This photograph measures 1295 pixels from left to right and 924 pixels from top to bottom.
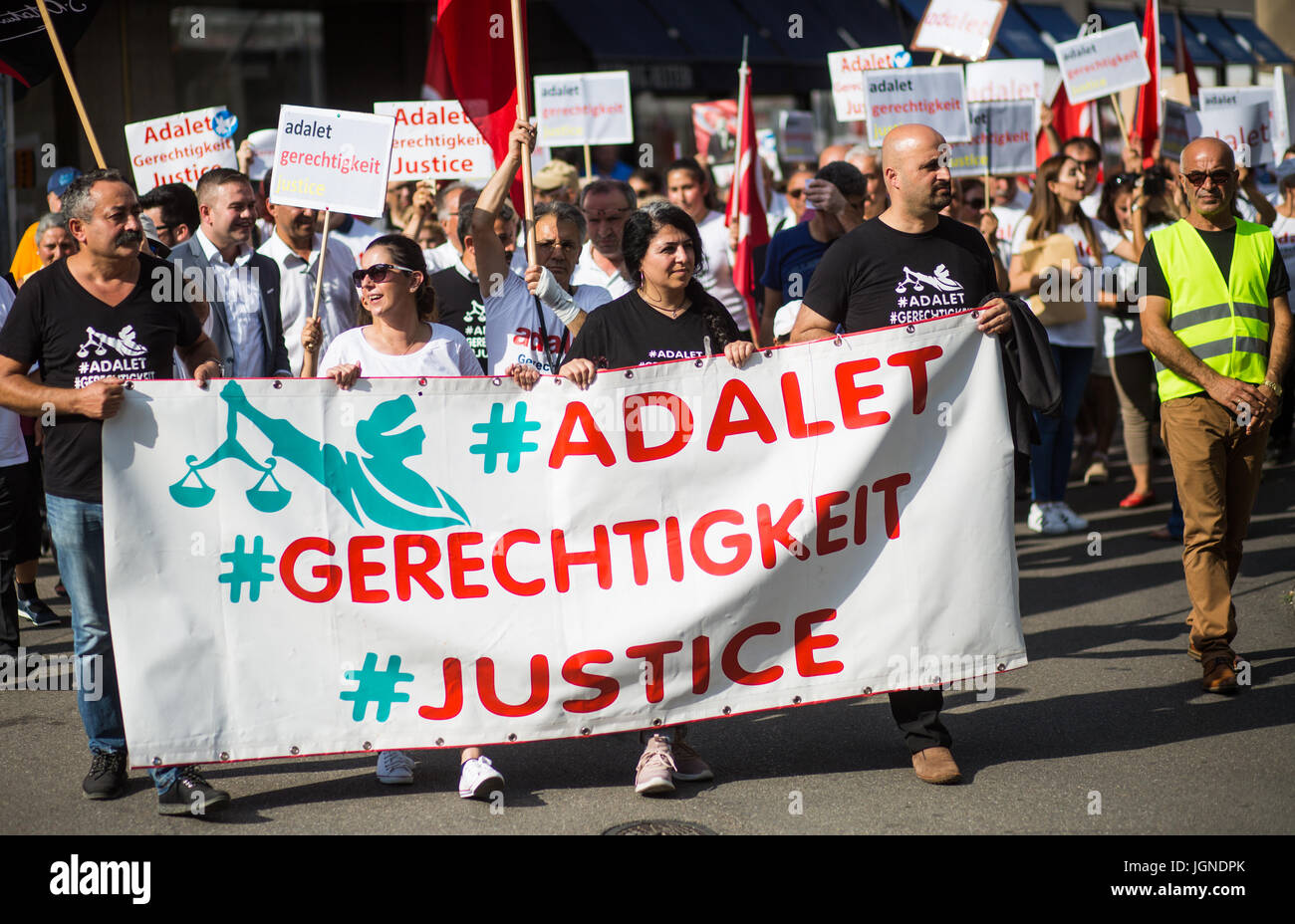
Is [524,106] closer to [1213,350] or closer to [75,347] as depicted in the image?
[75,347]

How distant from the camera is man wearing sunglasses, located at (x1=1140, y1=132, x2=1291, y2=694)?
6.00 meters

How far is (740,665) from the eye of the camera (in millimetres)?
5062

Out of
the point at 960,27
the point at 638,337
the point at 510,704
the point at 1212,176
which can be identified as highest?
the point at 960,27

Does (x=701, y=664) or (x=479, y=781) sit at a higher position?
(x=701, y=664)

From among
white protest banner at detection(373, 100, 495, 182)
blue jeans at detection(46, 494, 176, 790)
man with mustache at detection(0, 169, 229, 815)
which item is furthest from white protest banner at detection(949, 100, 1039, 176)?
blue jeans at detection(46, 494, 176, 790)

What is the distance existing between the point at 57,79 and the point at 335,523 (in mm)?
13385

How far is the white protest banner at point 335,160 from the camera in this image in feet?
20.8

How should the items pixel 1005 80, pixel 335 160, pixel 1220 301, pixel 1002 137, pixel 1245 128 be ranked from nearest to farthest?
pixel 1220 301 < pixel 335 160 < pixel 1002 137 < pixel 1245 128 < pixel 1005 80

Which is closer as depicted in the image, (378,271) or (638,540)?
(638,540)

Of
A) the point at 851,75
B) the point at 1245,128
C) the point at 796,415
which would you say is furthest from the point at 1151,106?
the point at 796,415

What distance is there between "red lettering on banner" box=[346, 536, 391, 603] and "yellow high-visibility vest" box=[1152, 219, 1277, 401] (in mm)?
3405

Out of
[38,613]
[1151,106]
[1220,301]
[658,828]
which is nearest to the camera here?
[658,828]

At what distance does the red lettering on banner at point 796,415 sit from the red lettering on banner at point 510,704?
118 cm

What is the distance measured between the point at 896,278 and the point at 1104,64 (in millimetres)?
8030
